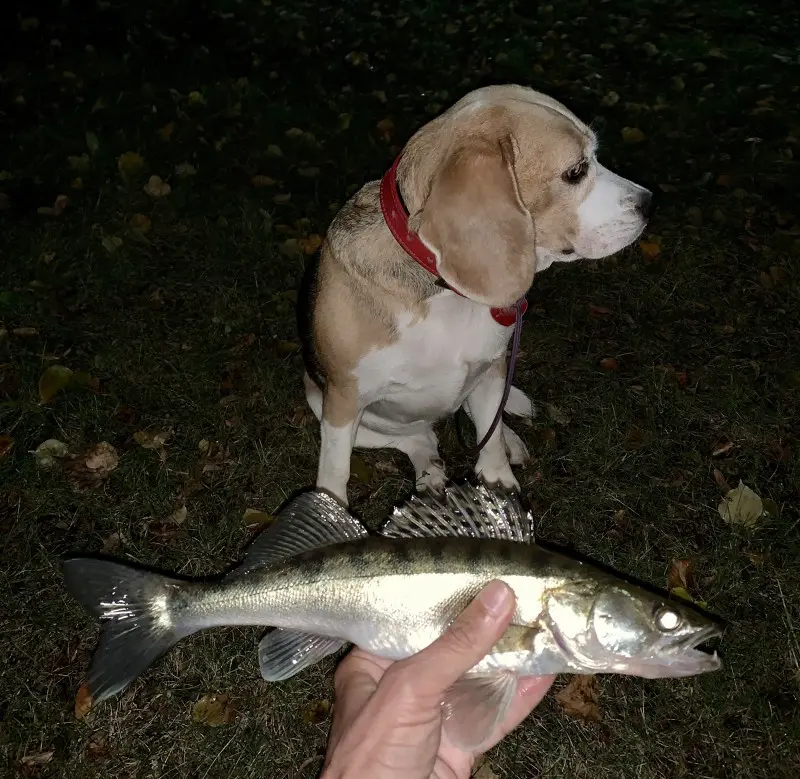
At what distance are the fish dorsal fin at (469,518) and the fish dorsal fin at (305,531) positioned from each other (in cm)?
19

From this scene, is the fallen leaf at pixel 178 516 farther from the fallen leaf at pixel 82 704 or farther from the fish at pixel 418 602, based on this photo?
the fish at pixel 418 602

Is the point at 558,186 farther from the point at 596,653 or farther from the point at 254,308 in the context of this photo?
the point at 254,308

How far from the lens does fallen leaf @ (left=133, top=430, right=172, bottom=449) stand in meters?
4.13

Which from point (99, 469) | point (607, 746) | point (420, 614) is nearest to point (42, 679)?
point (99, 469)

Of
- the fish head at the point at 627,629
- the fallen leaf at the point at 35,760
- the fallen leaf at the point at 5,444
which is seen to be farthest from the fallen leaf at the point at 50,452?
the fish head at the point at 627,629

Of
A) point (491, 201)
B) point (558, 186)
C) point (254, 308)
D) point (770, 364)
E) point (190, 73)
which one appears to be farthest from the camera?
point (190, 73)

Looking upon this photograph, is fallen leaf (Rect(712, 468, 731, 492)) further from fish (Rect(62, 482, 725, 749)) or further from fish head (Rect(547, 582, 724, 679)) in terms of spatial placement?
fish head (Rect(547, 582, 724, 679))

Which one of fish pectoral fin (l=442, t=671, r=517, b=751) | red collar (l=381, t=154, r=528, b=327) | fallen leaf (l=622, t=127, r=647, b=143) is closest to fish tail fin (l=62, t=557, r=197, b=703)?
fish pectoral fin (l=442, t=671, r=517, b=751)

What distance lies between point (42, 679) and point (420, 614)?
2133 mm

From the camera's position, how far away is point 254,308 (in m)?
4.96

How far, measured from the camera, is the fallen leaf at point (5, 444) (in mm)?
4054

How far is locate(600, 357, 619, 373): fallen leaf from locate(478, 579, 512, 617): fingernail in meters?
2.74

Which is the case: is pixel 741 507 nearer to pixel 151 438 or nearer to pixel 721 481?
pixel 721 481

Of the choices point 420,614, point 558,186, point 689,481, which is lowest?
point 689,481
